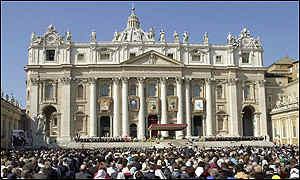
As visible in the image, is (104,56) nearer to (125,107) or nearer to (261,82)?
(125,107)

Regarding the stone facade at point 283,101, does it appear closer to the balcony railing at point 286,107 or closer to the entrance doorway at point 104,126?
the balcony railing at point 286,107

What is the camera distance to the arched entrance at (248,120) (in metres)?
77.2

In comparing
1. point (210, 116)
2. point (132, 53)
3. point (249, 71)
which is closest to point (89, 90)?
point (132, 53)

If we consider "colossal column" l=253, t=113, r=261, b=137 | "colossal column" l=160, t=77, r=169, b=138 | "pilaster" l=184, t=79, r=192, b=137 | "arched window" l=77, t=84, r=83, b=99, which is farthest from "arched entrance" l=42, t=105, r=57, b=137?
"colossal column" l=253, t=113, r=261, b=137

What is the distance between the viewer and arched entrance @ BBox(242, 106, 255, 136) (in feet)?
253

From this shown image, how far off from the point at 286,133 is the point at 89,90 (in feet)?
127

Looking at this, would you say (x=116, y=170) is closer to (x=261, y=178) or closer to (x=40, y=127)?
(x=261, y=178)

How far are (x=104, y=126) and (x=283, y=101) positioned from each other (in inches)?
1445

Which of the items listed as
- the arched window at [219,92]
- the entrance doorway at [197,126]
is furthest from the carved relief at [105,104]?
the arched window at [219,92]

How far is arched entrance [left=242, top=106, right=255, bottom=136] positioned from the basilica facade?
148 cm

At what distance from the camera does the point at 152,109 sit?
234 feet

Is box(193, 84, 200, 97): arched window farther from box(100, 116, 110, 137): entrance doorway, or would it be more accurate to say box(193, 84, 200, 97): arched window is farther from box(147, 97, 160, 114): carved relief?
box(100, 116, 110, 137): entrance doorway

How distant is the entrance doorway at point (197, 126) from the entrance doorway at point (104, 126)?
17593mm

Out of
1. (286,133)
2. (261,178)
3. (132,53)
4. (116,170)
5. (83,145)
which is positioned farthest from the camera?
(132,53)
